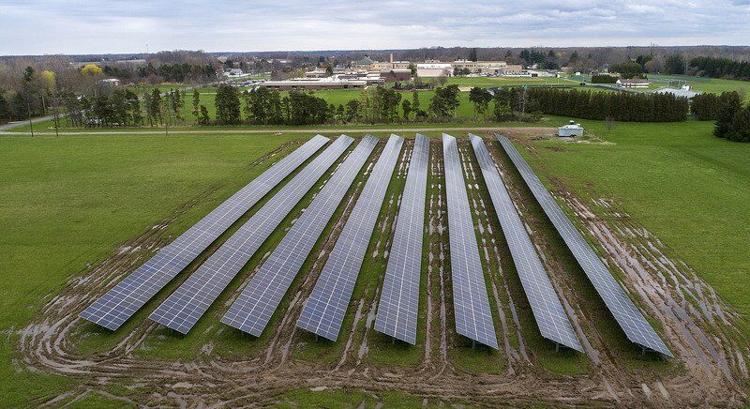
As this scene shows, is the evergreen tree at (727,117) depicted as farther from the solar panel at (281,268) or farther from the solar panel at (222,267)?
the solar panel at (222,267)

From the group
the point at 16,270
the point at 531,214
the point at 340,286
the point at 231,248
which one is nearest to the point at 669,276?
the point at 531,214

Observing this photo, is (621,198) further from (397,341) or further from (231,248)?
(231,248)

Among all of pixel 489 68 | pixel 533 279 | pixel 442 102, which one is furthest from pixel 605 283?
pixel 489 68

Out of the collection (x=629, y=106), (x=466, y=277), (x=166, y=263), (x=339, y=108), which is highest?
(x=339, y=108)

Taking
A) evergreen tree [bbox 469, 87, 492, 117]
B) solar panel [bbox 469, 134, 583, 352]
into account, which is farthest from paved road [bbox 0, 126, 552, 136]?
solar panel [bbox 469, 134, 583, 352]

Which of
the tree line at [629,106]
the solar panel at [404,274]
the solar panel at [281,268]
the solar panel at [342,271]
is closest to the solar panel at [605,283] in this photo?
the solar panel at [404,274]

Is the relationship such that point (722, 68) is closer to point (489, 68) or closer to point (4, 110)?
point (489, 68)

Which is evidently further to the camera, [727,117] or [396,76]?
[396,76]
